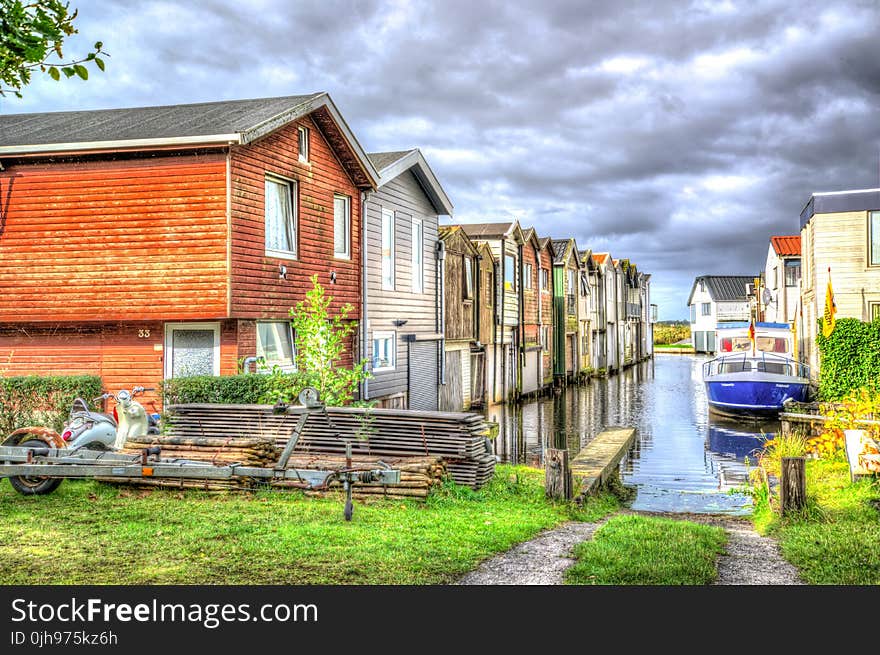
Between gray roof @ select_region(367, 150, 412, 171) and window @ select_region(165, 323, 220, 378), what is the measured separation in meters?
8.24

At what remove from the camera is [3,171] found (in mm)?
18078

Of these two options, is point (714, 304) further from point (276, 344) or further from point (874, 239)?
point (276, 344)

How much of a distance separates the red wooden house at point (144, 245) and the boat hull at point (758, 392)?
19.7 metres

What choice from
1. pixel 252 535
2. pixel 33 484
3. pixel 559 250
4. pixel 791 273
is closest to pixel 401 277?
pixel 33 484

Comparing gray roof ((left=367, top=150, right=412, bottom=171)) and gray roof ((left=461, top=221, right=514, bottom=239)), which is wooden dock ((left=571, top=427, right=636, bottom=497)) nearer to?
gray roof ((left=367, top=150, right=412, bottom=171))

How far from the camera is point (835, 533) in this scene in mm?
9914

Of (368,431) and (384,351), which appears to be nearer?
(368,431)

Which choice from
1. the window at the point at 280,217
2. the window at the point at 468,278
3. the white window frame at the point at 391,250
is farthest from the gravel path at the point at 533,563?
the window at the point at 468,278

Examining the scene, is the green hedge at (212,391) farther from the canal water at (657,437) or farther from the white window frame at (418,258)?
the white window frame at (418,258)

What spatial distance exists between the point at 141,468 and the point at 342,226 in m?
13.1

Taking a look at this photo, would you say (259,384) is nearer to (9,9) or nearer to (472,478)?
(472,478)

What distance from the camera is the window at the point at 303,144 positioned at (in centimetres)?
2048

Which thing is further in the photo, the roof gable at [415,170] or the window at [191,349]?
the roof gable at [415,170]

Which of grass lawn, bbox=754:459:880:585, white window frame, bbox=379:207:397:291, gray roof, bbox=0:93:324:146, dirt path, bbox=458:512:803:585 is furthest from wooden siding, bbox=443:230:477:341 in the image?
dirt path, bbox=458:512:803:585
